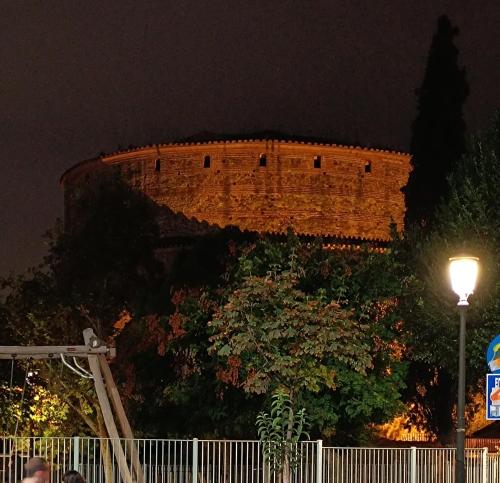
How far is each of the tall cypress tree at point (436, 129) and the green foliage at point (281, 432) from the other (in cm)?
1433

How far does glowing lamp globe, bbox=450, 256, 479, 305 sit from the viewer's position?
16422 millimetres

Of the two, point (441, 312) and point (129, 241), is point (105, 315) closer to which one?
point (129, 241)

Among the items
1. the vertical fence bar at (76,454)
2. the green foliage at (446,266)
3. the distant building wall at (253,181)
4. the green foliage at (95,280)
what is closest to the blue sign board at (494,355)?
the vertical fence bar at (76,454)

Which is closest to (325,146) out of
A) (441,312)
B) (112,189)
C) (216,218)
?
(216,218)

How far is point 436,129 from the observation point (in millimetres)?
39344

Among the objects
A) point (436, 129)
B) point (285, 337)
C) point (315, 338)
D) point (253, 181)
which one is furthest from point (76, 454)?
point (253, 181)

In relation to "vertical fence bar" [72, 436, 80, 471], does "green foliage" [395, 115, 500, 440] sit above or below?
above

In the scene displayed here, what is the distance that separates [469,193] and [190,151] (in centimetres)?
2989

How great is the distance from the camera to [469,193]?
2617 cm

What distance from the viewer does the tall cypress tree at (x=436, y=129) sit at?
38.6m

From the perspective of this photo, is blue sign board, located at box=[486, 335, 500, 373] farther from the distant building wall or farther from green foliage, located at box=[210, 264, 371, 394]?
the distant building wall

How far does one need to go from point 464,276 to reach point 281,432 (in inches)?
322

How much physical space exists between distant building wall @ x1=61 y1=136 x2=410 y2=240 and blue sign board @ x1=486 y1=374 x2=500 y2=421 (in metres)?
39.4

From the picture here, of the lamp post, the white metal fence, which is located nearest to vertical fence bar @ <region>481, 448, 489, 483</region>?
the white metal fence
